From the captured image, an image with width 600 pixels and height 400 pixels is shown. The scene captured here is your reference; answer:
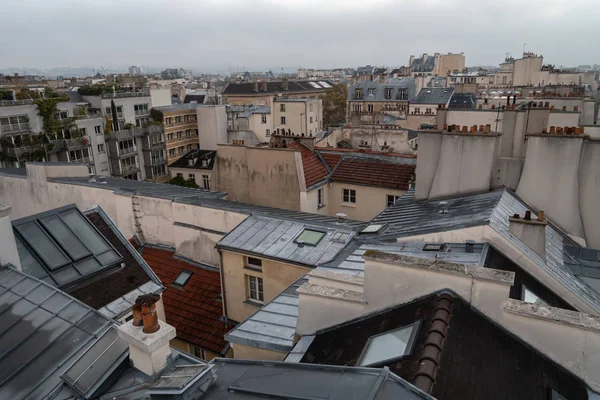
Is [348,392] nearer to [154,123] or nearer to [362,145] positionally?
[362,145]

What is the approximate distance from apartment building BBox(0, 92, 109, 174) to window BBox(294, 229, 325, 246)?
35311mm

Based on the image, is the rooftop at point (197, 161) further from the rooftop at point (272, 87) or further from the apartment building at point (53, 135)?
the rooftop at point (272, 87)

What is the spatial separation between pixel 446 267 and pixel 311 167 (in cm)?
1740

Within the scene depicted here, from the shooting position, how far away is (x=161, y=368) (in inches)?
250

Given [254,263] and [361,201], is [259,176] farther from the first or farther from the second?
[254,263]

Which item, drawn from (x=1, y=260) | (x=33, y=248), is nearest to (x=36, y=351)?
(x=1, y=260)

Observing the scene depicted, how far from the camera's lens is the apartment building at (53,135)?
144ft

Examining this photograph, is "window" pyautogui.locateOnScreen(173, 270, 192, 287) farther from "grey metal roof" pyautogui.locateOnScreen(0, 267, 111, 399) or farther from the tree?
the tree

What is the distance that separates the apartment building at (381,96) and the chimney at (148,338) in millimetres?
71377

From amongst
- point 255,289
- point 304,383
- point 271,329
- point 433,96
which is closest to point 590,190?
point 271,329

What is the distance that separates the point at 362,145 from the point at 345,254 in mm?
28887

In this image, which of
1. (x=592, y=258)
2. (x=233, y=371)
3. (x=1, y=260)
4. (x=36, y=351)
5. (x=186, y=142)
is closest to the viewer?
(x=233, y=371)

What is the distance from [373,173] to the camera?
960 inches

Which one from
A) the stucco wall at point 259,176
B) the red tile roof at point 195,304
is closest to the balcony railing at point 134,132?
the stucco wall at point 259,176
